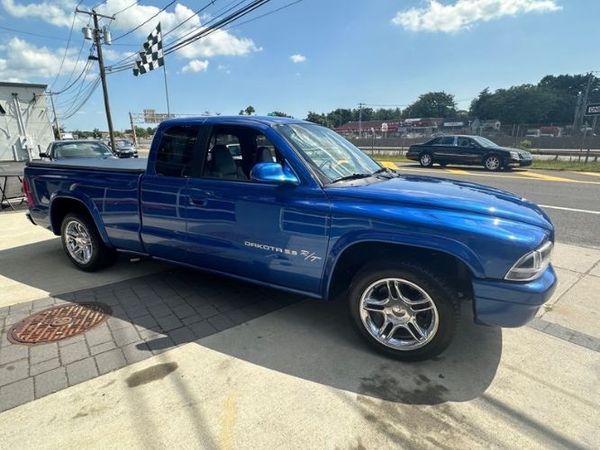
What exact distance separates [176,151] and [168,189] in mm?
384

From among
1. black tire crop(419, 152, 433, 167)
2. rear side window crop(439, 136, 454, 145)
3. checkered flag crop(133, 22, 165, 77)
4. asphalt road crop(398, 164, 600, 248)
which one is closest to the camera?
asphalt road crop(398, 164, 600, 248)

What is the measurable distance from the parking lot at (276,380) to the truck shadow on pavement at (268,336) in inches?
0.5

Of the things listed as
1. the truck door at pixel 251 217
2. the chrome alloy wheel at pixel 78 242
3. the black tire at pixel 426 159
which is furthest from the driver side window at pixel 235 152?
the black tire at pixel 426 159

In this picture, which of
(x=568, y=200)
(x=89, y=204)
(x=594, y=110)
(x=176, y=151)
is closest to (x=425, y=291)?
(x=176, y=151)

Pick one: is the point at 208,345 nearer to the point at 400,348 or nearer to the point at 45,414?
the point at 45,414

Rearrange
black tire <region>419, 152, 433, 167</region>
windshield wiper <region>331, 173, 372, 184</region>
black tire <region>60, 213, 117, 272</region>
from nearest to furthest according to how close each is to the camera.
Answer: windshield wiper <region>331, 173, 372, 184</region>, black tire <region>60, 213, 117, 272</region>, black tire <region>419, 152, 433, 167</region>

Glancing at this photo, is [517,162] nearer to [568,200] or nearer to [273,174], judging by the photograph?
[568,200]

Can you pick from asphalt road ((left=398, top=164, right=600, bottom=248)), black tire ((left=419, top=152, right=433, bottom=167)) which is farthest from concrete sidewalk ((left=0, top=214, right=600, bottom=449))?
black tire ((left=419, top=152, right=433, bottom=167))

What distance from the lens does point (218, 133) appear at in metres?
3.47

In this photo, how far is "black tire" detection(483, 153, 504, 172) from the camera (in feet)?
51.0

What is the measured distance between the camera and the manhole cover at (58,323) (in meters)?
3.11

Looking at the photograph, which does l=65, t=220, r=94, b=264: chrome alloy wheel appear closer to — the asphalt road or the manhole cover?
the manhole cover

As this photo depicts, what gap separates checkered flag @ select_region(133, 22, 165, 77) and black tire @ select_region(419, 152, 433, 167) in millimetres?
12306

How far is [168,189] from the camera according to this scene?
3562 millimetres
